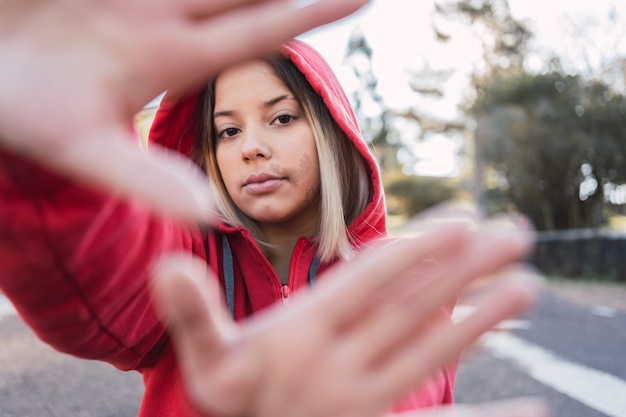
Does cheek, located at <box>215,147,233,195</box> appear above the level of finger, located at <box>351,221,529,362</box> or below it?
above

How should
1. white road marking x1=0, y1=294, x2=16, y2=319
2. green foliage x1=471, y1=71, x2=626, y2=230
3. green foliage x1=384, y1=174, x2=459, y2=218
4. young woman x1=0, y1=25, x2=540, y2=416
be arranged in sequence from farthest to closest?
green foliage x1=384, y1=174, x2=459, y2=218, green foliage x1=471, y1=71, x2=626, y2=230, white road marking x1=0, y1=294, x2=16, y2=319, young woman x1=0, y1=25, x2=540, y2=416

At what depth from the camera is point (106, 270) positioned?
0.85 metres

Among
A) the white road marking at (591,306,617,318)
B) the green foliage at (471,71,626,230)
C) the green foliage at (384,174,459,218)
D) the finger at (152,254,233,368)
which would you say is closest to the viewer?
the finger at (152,254,233,368)

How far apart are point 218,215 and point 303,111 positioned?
33 cm

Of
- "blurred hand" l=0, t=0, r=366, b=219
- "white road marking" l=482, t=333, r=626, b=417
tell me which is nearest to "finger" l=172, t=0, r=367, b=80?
"blurred hand" l=0, t=0, r=366, b=219

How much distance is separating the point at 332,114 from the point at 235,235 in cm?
39

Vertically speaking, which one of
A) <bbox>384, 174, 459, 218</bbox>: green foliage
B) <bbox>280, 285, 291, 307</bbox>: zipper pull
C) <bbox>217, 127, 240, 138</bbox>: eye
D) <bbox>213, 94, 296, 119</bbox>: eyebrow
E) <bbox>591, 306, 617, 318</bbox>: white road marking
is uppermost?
<bbox>213, 94, 296, 119</bbox>: eyebrow

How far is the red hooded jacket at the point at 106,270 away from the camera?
714 mm

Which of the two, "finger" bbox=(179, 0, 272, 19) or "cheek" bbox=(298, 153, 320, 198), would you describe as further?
"cheek" bbox=(298, 153, 320, 198)

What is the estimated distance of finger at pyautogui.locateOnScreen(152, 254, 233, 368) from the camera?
1.71 ft

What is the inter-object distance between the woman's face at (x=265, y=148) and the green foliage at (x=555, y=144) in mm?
8624

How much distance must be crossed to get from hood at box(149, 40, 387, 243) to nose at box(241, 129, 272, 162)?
20cm

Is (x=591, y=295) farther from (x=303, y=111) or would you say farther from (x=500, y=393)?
(x=303, y=111)

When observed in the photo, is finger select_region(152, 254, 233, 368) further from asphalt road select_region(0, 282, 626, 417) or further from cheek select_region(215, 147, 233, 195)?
asphalt road select_region(0, 282, 626, 417)
